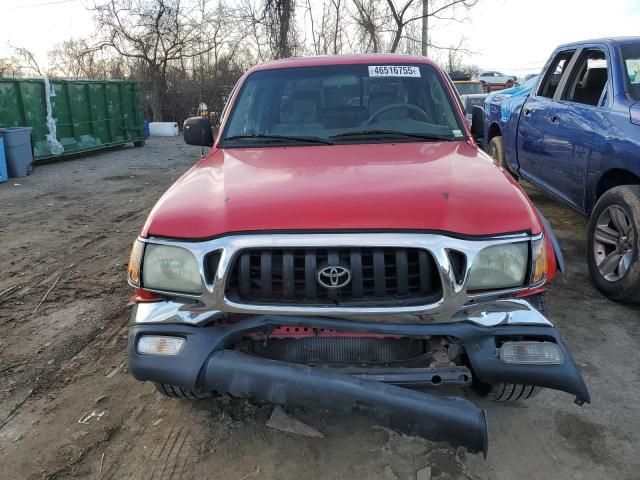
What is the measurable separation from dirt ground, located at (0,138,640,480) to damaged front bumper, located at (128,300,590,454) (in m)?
0.49

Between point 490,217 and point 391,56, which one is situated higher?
point 391,56

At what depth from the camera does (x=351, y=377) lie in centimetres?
209

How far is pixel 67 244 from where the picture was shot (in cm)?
595

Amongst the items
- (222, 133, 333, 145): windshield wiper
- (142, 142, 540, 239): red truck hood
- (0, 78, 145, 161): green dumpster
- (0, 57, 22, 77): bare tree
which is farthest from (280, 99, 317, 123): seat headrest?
(0, 57, 22, 77): bare tree

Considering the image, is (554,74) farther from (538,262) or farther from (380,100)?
(538,262)

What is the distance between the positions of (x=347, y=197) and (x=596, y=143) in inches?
114

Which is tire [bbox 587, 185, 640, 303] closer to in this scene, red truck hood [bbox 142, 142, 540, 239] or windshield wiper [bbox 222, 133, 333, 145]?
red truck hood [bbox 142, 142, 540, 239]

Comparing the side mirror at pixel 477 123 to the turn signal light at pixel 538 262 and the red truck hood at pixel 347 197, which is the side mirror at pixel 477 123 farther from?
the turn signal light at pixel 538 262

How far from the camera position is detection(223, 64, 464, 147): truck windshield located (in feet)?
11.2

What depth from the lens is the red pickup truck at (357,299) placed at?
2.11 metres

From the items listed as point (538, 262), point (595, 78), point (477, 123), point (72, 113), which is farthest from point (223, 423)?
point (72, 113)

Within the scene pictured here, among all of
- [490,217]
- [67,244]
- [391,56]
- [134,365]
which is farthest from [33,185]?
[490,217]

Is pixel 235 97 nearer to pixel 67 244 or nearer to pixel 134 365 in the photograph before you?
pixel 134 365

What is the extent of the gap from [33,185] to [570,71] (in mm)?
9065
